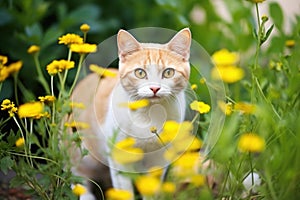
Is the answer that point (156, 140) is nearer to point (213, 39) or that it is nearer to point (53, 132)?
point (53, 132)

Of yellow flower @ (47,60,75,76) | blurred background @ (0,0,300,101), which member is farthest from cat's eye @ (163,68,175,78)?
blurred background @ (0,0,300,101)

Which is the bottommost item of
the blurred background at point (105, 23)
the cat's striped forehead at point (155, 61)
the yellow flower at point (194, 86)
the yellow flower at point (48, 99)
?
the blurred background at point (105, 23)

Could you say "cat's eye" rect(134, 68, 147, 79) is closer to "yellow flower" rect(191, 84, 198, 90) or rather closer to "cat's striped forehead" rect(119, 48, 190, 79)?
"cat's striped forehead" rect(119, 48, 190, 79)

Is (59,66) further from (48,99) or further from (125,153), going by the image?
(125,153)

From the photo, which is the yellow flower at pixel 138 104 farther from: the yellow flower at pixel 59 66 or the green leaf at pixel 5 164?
the green leaf at pixel 5 164

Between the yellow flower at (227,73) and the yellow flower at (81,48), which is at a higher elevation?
the yellow flower at (81,48)

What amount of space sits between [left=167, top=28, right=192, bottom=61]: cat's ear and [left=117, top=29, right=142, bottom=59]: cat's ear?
0.25 feet

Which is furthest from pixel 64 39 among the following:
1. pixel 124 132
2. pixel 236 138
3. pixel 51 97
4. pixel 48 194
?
pixel 236 138

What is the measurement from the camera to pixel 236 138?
1.49 meters

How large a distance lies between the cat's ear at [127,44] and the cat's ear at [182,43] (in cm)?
8

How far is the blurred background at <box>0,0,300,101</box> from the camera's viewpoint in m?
2.21

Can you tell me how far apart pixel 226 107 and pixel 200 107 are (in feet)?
0.25

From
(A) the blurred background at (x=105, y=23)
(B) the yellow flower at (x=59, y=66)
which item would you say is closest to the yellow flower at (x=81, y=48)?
(B) the yellow flower at (x=59, y=66)

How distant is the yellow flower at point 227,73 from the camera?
122cm
